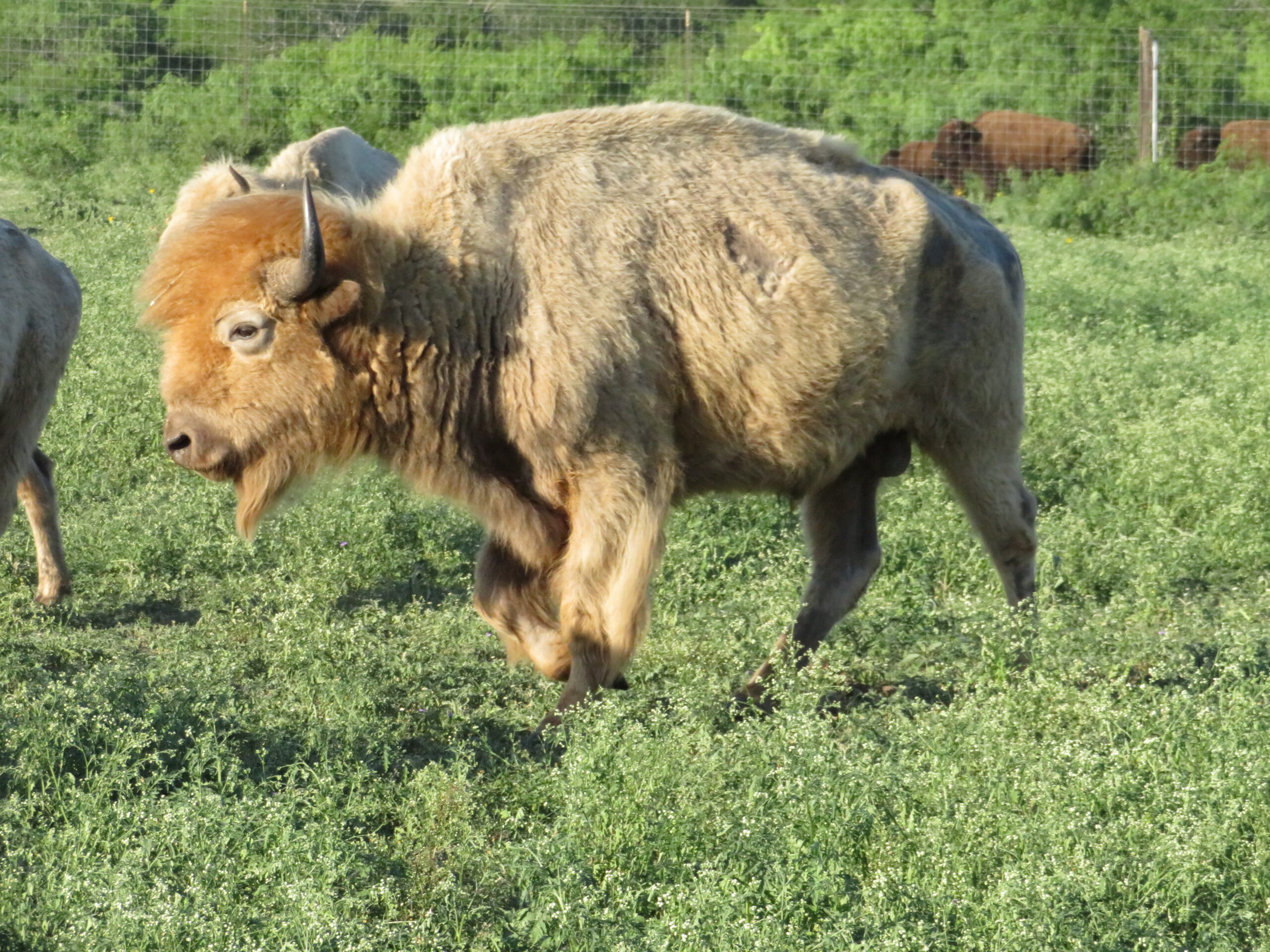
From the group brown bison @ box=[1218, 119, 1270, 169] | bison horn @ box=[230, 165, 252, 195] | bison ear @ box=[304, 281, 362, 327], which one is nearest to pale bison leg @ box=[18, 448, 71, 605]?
bison horn @ box=[230, 165, 252, 195]

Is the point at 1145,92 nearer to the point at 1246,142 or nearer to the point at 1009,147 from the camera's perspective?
the point at 1009,147

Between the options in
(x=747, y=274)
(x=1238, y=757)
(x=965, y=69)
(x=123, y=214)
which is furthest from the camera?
(x=965, y=69)

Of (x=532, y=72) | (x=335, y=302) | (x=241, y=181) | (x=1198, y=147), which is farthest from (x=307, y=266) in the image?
(x=1198, y=147)

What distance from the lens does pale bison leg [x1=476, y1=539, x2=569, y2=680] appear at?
17.3ft

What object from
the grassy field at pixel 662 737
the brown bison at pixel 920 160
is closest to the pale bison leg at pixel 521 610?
the grassy field at pixel 662 737

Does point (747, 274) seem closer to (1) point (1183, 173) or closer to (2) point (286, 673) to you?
(2) point (286, 673)

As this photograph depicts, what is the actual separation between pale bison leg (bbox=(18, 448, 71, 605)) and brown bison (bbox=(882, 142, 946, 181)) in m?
15.1

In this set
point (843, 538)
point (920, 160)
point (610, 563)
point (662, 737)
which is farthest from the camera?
point (920, 160)

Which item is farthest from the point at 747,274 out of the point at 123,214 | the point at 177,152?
the point at 177,152

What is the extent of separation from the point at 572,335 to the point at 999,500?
6.58 ft

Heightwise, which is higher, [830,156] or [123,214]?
[830,156]

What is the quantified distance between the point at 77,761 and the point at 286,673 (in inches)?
46.6

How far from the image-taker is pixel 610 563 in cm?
499

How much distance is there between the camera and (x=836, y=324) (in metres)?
5.23
